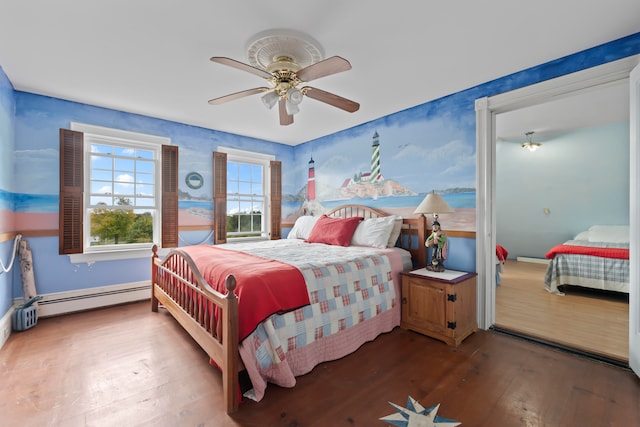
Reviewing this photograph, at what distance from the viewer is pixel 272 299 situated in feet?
6.25

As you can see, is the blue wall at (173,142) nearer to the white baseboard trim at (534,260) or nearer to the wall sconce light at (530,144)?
the wall sconce light at (530,144)

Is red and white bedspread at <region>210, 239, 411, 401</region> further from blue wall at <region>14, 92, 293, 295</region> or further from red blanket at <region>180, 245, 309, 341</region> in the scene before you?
blue wall at <region>14, 92, 293, 295</region>

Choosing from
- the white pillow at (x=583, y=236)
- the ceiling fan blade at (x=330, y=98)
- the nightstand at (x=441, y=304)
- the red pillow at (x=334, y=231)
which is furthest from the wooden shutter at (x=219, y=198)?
the white pillow at (x=583, y=236)

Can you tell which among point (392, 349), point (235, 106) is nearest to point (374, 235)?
point (392, 349)

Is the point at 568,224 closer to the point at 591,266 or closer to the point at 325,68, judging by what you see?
the point at 591,266

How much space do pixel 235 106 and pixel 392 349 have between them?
311 centimetres

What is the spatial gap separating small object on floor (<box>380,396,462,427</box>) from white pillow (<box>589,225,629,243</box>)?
458 cm

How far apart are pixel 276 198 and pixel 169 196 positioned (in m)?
1.74

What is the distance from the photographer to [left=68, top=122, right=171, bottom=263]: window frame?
3424 millimetres

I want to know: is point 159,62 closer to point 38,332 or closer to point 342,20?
point 342,20

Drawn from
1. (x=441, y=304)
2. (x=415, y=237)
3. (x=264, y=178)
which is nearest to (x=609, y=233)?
(x=415, y=237)

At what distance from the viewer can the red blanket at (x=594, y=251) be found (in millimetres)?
3668

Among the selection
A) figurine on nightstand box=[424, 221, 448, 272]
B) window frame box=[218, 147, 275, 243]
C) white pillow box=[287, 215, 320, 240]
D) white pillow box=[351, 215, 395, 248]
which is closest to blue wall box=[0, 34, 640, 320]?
figurine on nightstand box=[424, 221, 448, 272]

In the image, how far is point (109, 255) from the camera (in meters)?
3.53
